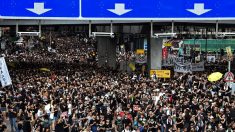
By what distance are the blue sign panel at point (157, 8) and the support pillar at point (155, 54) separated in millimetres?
A: 10262

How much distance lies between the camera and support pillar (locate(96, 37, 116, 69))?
50.4 meters

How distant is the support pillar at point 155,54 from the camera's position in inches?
1609

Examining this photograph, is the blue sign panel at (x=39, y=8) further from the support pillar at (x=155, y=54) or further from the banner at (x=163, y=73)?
the support pillar at (x=155, y=54)

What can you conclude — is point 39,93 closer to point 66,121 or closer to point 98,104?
point 98,104

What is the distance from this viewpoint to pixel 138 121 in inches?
762

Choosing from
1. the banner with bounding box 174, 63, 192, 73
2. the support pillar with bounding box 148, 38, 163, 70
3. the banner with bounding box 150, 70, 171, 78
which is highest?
the support pillar with bounding box 148, 38, 163, 70

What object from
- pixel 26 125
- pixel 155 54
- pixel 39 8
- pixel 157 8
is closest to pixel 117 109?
pixel 26 125

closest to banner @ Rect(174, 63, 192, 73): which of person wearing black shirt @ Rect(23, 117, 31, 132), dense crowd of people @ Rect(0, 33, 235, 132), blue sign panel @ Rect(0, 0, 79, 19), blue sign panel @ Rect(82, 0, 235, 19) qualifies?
blue sign panel @ Rect(82, 0, 235, 19)

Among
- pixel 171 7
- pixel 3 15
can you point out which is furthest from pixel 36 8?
pixel 171 7

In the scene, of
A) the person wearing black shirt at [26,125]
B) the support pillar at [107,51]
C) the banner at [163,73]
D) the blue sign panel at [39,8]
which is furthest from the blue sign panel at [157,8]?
the support pillar at [107,51]

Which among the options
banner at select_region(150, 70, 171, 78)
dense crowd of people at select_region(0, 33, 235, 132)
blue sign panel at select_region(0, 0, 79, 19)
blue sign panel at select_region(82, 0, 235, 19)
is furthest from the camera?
banner at select_region(150, 70, 171, 78)

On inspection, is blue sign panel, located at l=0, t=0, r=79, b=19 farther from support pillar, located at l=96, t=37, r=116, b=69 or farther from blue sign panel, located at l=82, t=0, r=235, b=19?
support pillar, located at l=96, t=37, r=116, b=69

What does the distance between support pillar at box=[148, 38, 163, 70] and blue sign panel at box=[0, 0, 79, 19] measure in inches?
468

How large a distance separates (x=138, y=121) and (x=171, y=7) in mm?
12567
